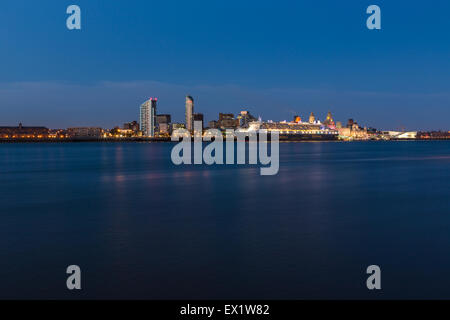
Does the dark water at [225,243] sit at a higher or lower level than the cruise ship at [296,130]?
lower

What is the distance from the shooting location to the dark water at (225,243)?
350 inches

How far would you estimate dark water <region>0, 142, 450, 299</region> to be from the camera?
890cm

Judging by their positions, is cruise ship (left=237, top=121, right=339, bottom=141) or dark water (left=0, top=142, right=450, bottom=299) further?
cruise ship (left=237, top=121, right=339, bottom=141)

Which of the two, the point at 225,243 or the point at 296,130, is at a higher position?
the point at 296,130

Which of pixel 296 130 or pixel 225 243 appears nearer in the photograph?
pixel 225 243

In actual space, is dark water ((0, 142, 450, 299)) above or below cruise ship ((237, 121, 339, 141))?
below

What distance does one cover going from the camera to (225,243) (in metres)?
12.5

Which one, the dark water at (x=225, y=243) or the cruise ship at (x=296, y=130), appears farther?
the cruise ship at (x=296, y=130)
